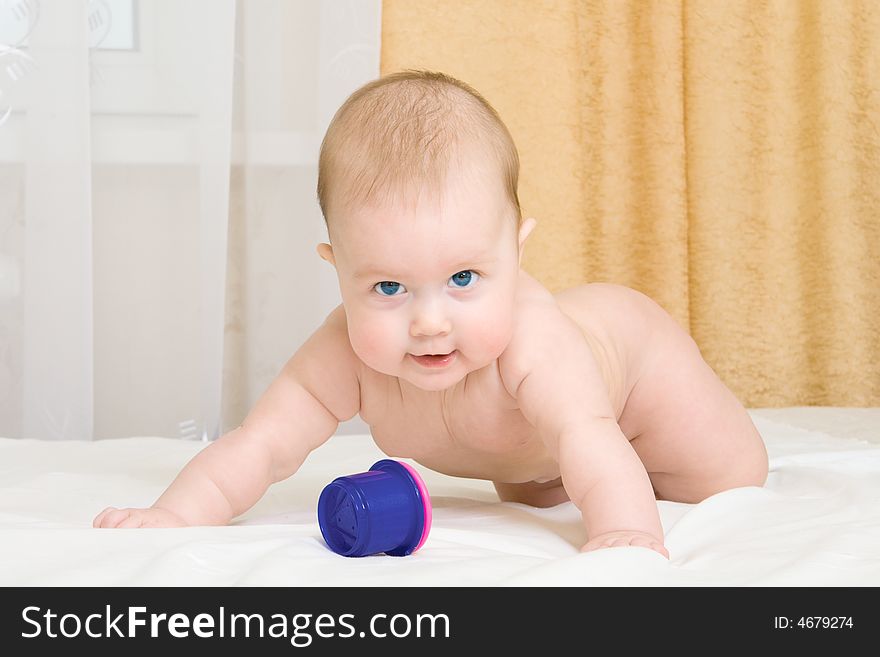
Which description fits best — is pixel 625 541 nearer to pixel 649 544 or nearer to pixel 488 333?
pixel 649 544

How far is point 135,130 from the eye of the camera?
1953mm

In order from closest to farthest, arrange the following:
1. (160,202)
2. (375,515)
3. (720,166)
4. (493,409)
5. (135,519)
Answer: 1. (375,515)
2. (135,519)
3. (493,409)
4. (160,202)
5. (720,166)

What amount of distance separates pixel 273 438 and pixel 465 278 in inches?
11.3

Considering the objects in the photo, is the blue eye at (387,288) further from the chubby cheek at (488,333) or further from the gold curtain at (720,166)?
the gold curtain at (720,166)

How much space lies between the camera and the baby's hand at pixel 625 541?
0.88m

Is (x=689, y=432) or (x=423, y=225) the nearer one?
(x=423, y=225)

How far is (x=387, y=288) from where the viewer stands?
3.19 feet

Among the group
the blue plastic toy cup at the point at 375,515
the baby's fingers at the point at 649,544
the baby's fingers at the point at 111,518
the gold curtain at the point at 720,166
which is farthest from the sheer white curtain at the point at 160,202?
the baby's fingers at the point at 649,544

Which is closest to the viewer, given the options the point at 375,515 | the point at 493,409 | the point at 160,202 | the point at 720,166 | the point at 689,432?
the point at 375,515

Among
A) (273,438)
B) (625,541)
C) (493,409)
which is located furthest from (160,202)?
(625,541)

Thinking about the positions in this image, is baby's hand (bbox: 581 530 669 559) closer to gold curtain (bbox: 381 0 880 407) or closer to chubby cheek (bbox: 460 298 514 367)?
chubby cheek (bbox: 460 298 514 367)
